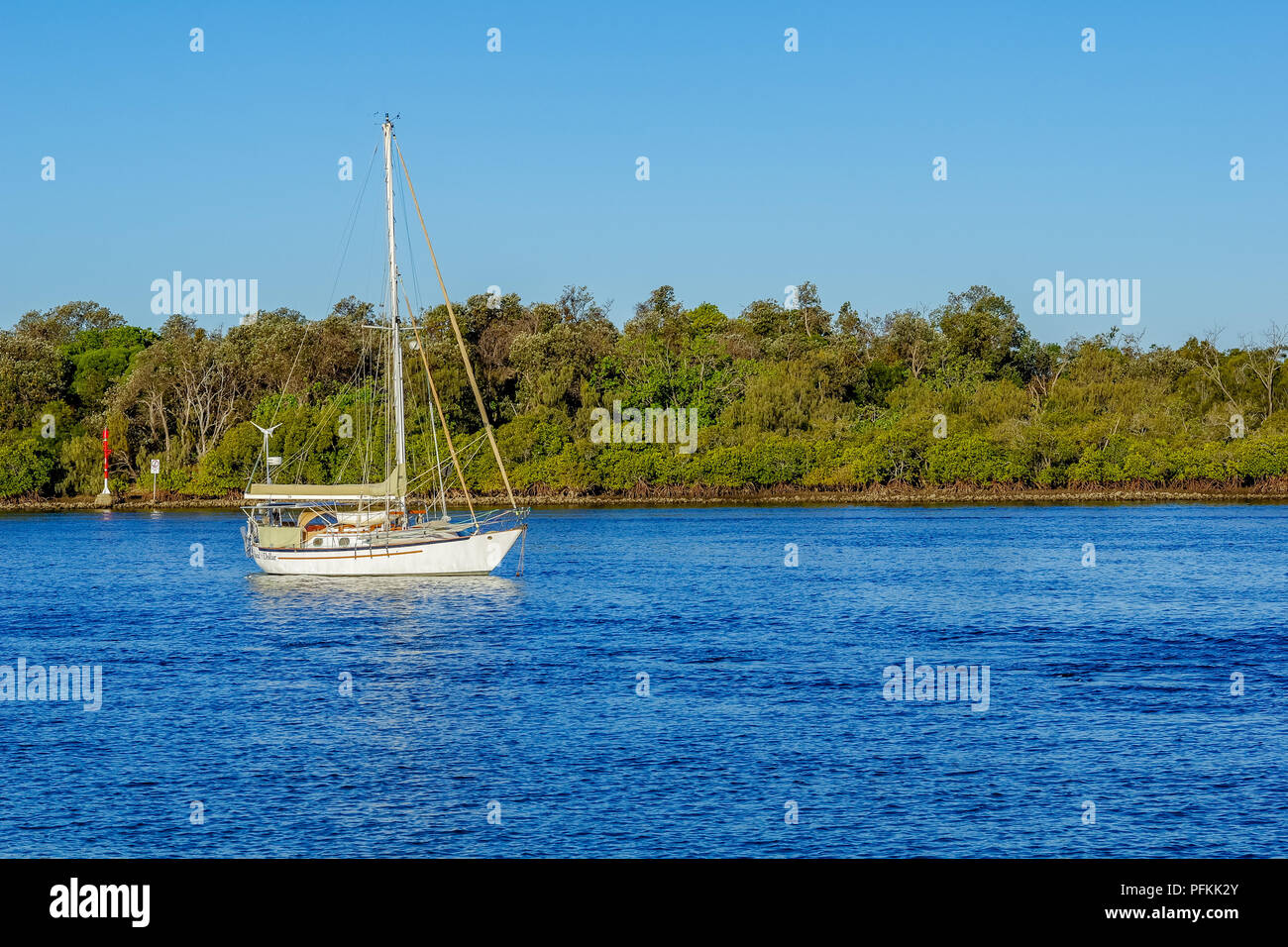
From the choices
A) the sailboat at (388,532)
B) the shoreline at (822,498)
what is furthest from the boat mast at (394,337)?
the shoreline at (822,498)

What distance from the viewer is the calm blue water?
18359 millimetres

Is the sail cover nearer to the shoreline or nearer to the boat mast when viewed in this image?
the boat mast

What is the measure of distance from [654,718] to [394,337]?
26.9m

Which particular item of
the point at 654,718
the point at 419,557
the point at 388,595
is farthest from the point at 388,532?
the point at 654,718

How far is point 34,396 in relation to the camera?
410ft

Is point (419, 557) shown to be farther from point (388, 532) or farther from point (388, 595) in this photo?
point (388, 595)

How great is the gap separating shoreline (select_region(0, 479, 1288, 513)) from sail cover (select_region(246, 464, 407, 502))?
2058 inches

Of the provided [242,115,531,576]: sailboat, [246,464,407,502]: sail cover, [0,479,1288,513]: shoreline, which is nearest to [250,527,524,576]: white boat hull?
[242,115,531,576]: sailboat

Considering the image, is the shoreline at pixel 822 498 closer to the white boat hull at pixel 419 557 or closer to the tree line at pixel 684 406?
the tree line at pixel 684 406

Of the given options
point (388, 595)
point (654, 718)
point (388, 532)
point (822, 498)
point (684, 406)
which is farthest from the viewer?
point (684, 406)

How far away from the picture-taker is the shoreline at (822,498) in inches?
4259

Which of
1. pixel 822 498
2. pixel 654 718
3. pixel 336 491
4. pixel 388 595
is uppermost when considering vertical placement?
pixel 336 491

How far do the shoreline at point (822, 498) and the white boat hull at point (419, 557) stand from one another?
52.8 metres

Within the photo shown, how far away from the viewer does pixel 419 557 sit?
158 feet
